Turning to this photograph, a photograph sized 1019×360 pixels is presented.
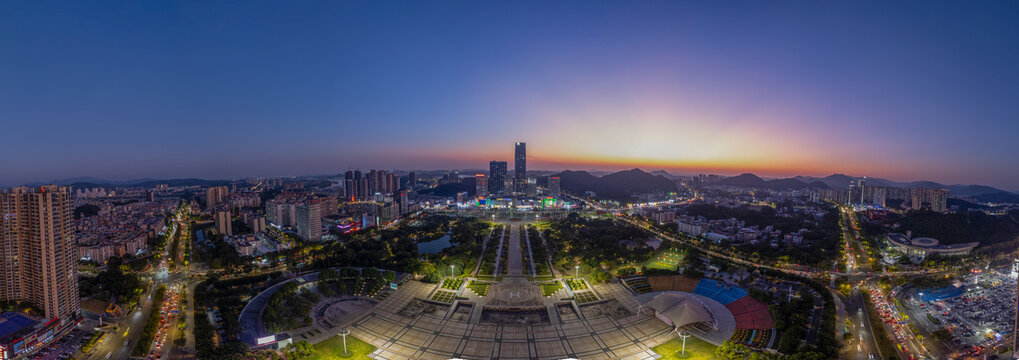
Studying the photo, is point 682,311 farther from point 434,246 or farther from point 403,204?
point 403,204

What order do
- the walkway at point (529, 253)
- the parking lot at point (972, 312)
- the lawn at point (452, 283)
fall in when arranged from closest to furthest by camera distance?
the parking lot at point (972, 312) < the lawn at point (452, 283) < the walkway at point (529, 253)

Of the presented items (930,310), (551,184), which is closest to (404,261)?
(930,310)

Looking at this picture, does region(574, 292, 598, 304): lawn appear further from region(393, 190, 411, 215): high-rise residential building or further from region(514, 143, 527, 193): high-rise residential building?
region(514, 143, 527, 193): high-rise residential building

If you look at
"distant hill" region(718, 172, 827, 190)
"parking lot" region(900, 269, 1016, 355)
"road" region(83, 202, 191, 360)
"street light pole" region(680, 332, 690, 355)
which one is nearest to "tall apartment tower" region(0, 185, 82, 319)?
"road" region(83, 202, 191, 360)

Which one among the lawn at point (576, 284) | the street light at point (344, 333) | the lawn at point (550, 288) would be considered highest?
the lawn at point (576, 284)

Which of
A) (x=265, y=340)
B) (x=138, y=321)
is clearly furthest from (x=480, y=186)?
(x=265, y=340)

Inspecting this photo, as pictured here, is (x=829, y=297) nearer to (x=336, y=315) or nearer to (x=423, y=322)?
(x=423, y=322)

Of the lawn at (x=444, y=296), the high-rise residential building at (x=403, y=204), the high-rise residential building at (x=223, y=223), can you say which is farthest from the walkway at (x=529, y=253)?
the high-rise residential building at (x=223, y=223)

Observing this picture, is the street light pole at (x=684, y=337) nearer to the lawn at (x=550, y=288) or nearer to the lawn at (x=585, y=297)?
the lawn at (x=585, y=297)
